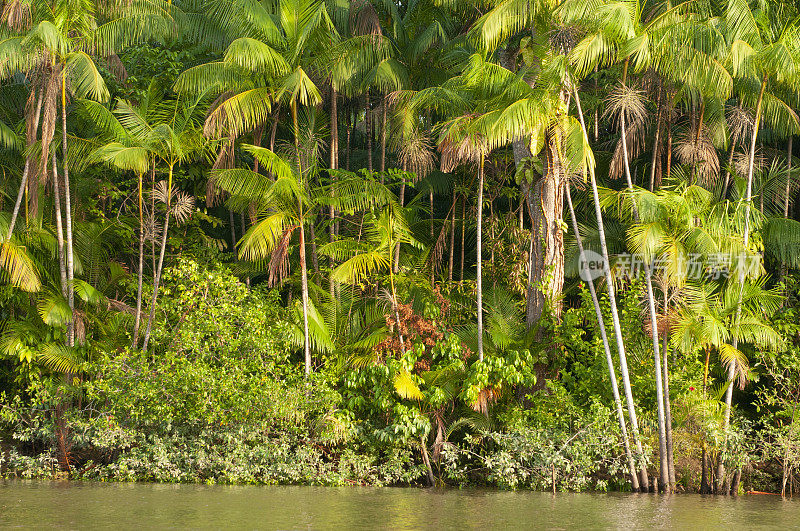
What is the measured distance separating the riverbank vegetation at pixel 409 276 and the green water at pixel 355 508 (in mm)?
1012

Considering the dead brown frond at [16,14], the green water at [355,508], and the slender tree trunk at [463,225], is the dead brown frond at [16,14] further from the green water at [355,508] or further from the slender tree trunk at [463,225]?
the slender tree trunk at [463,225]

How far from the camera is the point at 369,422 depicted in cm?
1332

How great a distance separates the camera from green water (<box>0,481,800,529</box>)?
8219 millimetres

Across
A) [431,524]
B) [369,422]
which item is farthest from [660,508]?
[369,422]

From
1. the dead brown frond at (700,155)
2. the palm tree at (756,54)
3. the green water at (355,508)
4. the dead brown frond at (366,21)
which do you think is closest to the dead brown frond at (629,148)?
the dead brown frond at (700,155)

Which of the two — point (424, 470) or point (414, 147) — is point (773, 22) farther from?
point (424, 470)

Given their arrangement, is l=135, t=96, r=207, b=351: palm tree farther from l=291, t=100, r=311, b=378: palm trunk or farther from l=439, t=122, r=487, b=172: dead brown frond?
l=439, t=122, r=487, b=172: dead brown frond

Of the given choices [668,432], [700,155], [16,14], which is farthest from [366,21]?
[668,432]

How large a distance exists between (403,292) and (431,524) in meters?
6.49

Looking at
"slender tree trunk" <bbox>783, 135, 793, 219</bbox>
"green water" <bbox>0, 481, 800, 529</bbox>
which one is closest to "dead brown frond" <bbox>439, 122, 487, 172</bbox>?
"green water" <bbox>0, 481, 800, 529</bbox>

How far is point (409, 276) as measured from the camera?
584 inches

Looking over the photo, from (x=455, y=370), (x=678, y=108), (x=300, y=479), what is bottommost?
(x=300, y=479)

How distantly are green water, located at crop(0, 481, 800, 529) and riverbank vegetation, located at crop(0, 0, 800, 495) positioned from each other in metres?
1.01

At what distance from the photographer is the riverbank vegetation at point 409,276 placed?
40.0 ft
